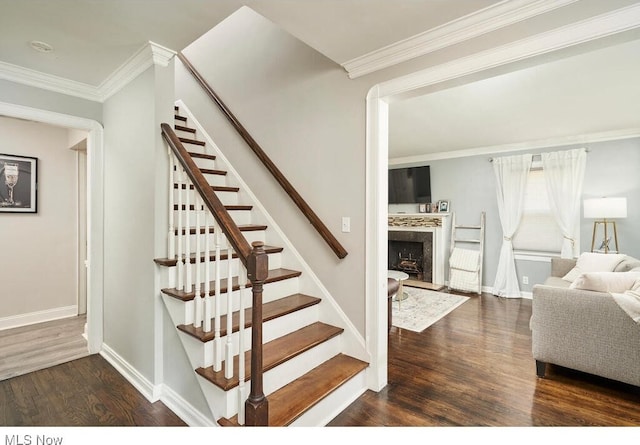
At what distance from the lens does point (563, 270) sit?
400 centimetres

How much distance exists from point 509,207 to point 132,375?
17.9ft

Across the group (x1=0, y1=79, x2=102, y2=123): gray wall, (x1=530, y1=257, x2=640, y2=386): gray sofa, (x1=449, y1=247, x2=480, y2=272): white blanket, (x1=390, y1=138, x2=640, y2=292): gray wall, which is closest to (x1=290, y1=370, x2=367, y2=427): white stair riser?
(x1=530, y1=257, x2=640, y2=386): gray sofa

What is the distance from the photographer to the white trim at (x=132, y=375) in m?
2.10

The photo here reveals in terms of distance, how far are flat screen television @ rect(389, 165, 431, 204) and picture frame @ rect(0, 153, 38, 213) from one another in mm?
5570

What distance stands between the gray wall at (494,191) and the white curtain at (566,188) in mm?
104

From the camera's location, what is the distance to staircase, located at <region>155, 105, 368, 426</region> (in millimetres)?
1599

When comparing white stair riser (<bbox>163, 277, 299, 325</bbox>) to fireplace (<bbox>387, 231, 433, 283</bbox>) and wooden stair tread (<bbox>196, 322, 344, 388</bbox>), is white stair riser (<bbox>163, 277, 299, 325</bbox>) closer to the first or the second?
wooden stair tread (<bbox>196, 322, 344, 388</bbox>)

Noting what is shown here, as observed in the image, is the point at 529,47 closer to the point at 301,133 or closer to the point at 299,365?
the point at 301,133

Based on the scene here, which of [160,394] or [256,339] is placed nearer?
[256,339]

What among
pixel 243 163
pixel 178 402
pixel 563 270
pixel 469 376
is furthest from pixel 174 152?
pixel 563 270

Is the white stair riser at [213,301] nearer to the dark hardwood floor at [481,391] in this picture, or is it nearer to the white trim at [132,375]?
the white trim at [132,375]

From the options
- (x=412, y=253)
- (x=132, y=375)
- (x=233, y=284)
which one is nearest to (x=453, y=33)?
(x=233, y=284)

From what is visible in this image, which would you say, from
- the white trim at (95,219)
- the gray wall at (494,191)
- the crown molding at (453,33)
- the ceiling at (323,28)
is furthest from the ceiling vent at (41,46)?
the gray wall at (494,191)

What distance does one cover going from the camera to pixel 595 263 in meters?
3.45
